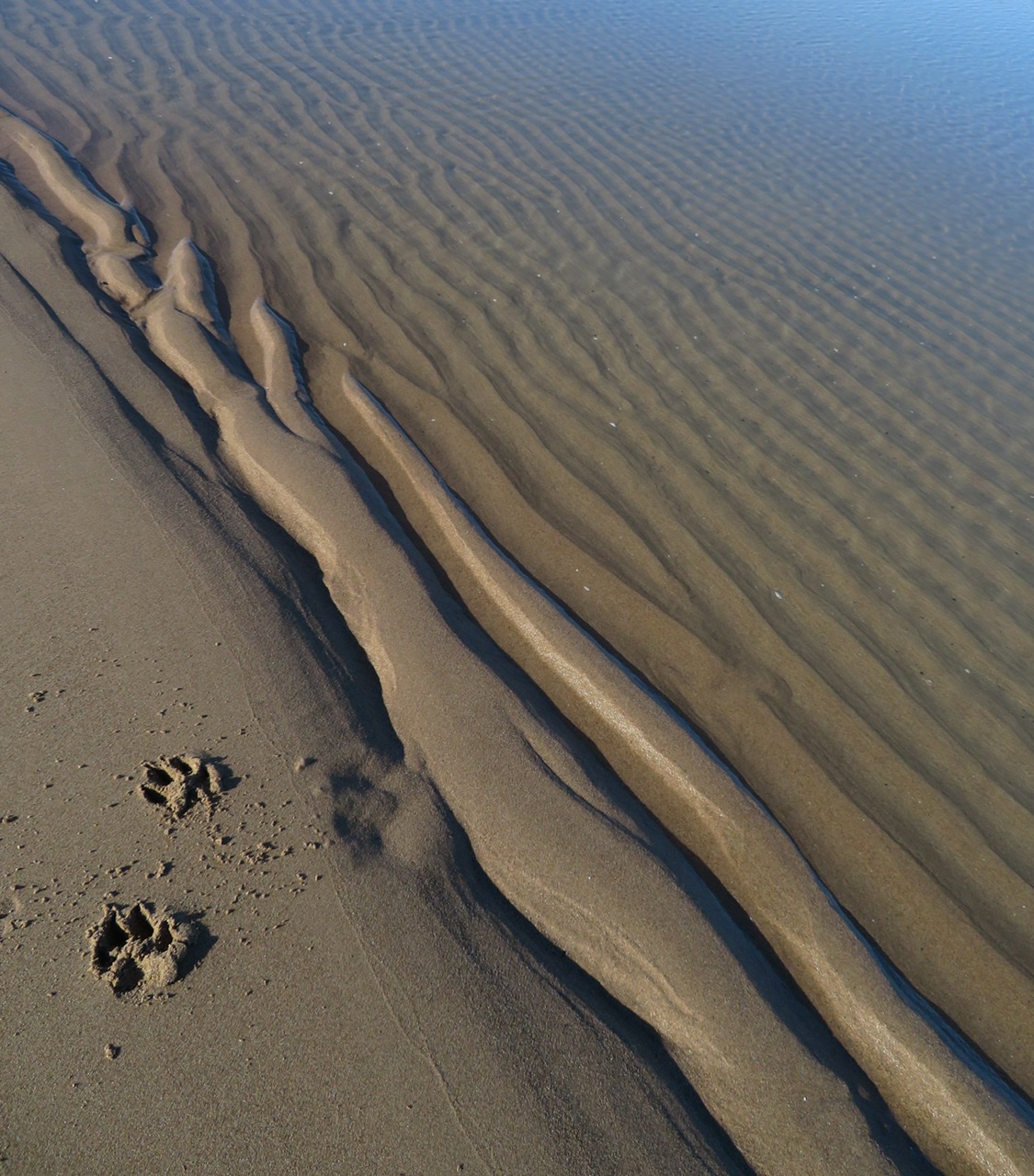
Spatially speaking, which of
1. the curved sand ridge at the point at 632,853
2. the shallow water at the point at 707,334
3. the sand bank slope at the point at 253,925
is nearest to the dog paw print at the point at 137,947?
the sand bank slope at the point at 253,925

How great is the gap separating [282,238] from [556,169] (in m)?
2.81

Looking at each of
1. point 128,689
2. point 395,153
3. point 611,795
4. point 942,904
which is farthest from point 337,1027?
point 395,153

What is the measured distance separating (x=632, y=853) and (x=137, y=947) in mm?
1388

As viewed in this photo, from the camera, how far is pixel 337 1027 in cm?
193

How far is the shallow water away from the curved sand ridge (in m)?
0.26

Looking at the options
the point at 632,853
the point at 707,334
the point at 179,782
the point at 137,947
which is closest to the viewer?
the point at 137,947

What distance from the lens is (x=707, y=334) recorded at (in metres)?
5.28

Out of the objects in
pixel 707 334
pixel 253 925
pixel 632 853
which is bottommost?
pixel 632 853

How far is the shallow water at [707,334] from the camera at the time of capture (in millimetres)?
3082

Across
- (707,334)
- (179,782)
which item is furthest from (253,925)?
(707,334)

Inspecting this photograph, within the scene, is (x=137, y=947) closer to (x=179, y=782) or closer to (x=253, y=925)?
(x=253, y=925)

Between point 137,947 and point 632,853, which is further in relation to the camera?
point 632,853

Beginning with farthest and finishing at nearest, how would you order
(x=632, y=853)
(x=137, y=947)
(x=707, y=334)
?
(x=707, y=334), (x=632, y=853), (x=137, y=947)

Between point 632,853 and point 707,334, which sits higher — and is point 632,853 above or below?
below
